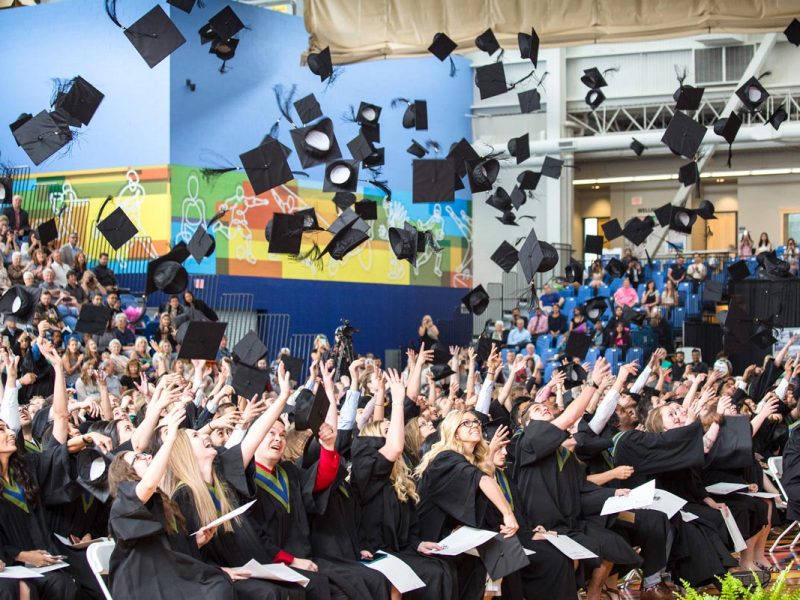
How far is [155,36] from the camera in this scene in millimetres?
11422

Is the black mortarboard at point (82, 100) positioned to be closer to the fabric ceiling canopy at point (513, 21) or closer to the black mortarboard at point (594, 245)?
the fabric ceiling canopy at point (513, 21)

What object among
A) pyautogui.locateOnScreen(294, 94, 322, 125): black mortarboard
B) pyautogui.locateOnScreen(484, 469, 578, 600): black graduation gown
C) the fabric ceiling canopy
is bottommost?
pyautogui.locateOnScreen(484, 469, 578, 600): black graduation gown

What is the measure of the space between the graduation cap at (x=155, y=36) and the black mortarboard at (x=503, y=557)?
638 centimetres

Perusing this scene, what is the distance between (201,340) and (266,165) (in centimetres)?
371

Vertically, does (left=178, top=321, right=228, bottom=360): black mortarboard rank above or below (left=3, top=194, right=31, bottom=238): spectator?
below

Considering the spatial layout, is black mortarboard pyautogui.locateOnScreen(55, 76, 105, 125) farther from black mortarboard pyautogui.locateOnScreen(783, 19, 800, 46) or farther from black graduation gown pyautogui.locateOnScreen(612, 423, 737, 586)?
black mortarboard pyautogui.locateOnScreen(783, 19, 800, 46)

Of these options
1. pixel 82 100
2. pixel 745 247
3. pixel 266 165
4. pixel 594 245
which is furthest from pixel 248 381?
pixel 745 247

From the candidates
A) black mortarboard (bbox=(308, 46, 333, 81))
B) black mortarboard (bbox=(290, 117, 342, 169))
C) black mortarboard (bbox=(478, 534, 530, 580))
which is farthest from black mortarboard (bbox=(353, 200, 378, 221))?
black mortarboard (bbox=(478, 534, 530, 580))

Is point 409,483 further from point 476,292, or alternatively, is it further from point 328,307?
point 328,307

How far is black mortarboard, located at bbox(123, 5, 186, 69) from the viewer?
11281mm

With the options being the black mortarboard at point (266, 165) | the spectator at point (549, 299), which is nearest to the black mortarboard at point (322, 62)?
the black mortarboard at point (266, 165)

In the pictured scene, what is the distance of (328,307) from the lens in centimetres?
2234

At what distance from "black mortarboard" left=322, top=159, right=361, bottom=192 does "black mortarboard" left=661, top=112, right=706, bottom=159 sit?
12.6ft

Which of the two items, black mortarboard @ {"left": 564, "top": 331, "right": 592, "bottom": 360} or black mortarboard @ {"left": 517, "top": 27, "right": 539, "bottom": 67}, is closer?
black mortarboard @ {"left": 517, "top": 27, "right": 539, "bottom": 67}
